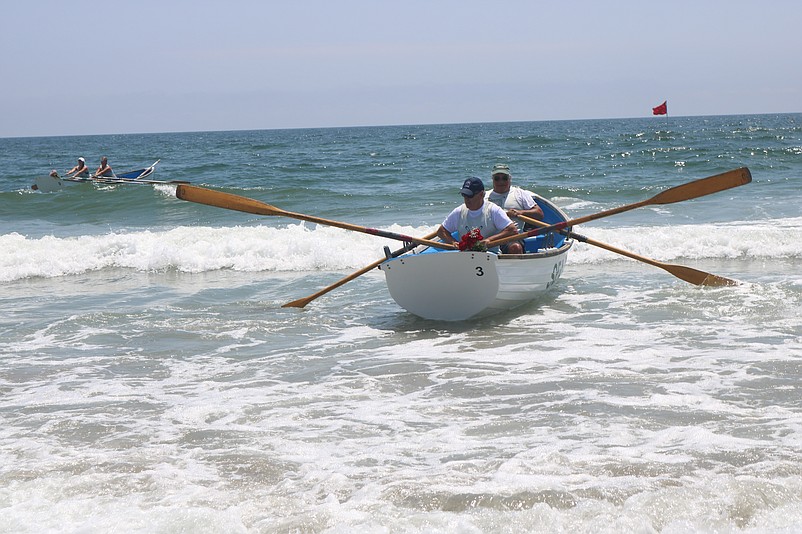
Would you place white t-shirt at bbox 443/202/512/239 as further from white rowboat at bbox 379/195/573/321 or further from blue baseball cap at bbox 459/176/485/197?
white rowboat at bbox 379/195/573/321

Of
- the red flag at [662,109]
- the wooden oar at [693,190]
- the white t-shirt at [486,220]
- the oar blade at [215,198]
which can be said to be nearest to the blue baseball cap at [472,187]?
the white t-shirt at [486,220]

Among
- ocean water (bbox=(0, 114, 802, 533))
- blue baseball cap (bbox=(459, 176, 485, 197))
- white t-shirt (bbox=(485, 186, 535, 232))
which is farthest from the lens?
white t-shirt (bbox=(485, 186, 535, 232))

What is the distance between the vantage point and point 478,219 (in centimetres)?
831

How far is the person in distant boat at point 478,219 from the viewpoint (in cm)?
813

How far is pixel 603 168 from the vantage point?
27.6 meters

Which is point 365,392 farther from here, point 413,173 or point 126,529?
point 413,173

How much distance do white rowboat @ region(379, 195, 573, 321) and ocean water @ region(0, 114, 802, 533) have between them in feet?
0.61

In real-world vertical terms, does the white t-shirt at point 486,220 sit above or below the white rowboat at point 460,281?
above

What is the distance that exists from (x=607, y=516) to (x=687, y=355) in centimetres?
317

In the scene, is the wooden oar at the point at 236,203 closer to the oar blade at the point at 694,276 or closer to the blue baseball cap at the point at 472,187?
the blue baseball cap at the point at 472,187

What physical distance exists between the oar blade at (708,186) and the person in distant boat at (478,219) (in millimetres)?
1482

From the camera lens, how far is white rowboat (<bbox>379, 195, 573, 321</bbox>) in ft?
25.3

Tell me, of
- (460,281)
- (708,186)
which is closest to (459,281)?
(460,281)

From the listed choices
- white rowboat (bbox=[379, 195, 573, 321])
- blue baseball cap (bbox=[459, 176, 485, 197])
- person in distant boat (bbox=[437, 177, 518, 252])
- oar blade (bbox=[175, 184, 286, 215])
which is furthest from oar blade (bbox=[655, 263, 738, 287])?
oar blade (bbox=[175, 184, 286, 215])
